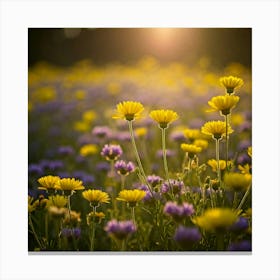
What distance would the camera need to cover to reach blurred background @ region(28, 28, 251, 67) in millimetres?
2480

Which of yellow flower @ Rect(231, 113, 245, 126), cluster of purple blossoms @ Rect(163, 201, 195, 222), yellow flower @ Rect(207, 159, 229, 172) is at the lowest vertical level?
cluster of purple blossoms @ Rect(163, 201, 195, 222)

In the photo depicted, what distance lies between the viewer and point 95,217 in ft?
7.45

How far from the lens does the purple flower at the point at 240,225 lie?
82.9 inches

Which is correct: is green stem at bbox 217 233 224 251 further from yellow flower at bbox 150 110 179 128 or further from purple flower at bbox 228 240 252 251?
yellow flower at bbox 150 110 179 128

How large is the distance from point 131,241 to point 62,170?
428 mm

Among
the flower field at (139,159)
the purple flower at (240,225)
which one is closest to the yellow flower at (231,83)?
the flower field at (139,159)

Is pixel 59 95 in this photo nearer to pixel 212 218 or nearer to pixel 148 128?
pixel 148 128

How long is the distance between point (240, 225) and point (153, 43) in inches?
33.0

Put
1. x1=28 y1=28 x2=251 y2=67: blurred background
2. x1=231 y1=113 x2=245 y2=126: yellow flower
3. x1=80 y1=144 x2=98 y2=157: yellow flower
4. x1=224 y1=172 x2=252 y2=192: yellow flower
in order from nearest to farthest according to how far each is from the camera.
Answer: x1=224 y1=172 x2=252 y2=192: yellow flower, x1=28 y1=28 x2=251 y2=67: blurred background, x1=231 y1=113 x2=245 y2=126: yellow flower, x1=80 y1=144 x2=98 y2=157: yellow flower

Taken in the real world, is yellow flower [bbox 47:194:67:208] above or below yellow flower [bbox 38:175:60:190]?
below

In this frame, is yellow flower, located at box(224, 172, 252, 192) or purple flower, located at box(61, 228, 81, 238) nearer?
yellow flower, located at box(224, 172, 252, 192)

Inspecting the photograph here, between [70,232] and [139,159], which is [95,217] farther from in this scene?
[139,159]

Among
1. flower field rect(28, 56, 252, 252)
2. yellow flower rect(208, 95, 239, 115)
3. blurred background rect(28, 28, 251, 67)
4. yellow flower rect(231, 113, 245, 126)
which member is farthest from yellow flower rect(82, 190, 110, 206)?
yellow flower rect(231, 113, 245, 126)

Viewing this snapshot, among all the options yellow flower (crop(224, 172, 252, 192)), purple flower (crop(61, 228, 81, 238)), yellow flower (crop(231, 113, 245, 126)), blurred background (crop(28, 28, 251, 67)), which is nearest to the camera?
yellow flower (crop(224, 172, 252, 192))
